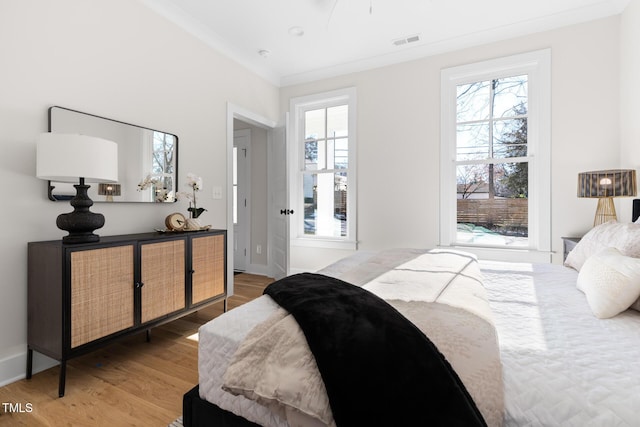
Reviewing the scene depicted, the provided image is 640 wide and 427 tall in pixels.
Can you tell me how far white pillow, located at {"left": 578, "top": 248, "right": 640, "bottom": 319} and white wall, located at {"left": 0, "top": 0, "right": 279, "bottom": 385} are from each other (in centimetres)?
288

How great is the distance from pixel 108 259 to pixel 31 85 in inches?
46.9

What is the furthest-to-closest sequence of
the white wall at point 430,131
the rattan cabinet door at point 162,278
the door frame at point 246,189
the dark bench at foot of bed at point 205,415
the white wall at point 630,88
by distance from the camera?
the door frame at point 246,189 < the white wall at point 430,131 < the white wall at point 630,88 < the rattan cabinet door at point 162,278 < the dark bench at foot of bed at point 205,415

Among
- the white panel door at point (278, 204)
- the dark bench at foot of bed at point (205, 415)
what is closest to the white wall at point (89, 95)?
the white panel door at point (278, 204)

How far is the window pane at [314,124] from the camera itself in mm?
4172

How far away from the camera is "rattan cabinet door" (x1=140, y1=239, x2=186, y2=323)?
209cm

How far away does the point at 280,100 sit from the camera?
14.3 feet

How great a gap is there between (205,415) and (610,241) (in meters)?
2.04

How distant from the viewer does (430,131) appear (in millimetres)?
3453

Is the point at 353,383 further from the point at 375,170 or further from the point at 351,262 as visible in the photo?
the point at 375,170

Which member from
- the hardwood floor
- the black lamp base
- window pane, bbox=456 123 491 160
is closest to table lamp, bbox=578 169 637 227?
window pane, bbox=456 123 491 160

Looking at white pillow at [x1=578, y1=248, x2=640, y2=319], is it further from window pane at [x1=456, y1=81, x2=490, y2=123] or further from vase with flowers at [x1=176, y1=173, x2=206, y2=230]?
vase with flowers at [x1=176, y1=173, x2=206, y2=230]

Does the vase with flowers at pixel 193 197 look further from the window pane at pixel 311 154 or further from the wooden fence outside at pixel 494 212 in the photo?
the wooden fence outside at pixel 494 212

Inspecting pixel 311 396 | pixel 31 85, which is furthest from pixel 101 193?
pixel 311 396

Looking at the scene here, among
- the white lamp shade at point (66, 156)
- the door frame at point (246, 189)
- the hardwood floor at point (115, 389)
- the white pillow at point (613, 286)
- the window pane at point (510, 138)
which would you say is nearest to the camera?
the white pillow at point (613, 286)
